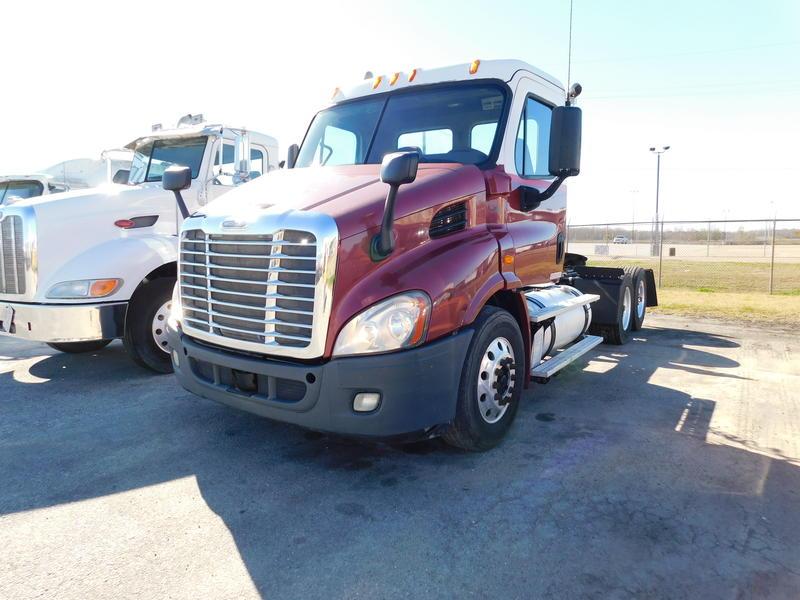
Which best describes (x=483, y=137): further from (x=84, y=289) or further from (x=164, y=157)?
(x=164, y=157)

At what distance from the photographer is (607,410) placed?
490 cm

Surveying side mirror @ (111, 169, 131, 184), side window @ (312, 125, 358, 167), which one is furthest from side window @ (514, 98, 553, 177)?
side mirror @ (111, 169, 131, 184)

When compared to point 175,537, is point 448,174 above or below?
above

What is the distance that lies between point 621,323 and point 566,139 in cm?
433

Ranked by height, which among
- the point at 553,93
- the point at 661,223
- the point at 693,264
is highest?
the point at 553,93

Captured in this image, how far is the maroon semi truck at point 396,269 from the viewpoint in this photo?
3178 mm

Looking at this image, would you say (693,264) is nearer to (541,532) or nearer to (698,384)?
(698,384)

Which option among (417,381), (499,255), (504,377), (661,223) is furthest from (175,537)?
(661,223)

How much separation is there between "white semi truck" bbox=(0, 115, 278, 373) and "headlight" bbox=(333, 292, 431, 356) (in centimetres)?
240

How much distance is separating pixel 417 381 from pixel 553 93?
3.33 meters

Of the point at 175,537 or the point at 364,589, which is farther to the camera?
the point at 175,537

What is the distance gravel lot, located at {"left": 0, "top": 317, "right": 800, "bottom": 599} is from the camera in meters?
2.54

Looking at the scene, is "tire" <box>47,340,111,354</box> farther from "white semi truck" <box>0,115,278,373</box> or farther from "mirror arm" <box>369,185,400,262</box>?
"mirror arm" <box>369,185,400,262</box>

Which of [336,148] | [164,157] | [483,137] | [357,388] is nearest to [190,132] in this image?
[164,157]
